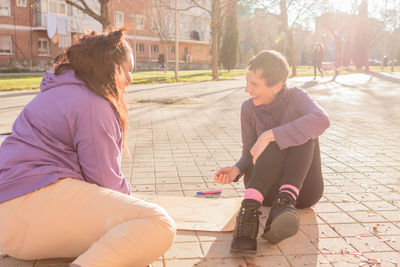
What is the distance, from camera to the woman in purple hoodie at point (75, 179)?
2.20 m

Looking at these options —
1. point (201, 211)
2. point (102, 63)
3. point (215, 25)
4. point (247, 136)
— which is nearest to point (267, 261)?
point (201, 211)

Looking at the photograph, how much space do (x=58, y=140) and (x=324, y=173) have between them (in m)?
3.41

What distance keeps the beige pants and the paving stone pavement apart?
1.17 feet

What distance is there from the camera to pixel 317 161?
3148 millimetres

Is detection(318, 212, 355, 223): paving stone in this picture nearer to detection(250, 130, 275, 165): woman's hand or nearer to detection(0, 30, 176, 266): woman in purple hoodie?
detection(250, 130, 275, 165): woman's hand

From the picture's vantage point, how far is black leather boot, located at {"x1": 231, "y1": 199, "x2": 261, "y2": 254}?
2.65 meters

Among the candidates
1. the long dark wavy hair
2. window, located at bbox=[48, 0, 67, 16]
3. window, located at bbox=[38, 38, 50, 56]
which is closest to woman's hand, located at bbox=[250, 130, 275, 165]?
the long dark wavy hair

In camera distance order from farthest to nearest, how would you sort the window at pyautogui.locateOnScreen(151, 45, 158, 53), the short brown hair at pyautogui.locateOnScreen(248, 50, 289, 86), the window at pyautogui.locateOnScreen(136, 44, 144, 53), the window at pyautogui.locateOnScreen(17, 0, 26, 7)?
the window at pyautogui.locateOnScreen(151, 45, 158, 53), the window at pyautogui.locateOnScreen(136, 44, 144, 53), the window at pyautogui.locateOnScreen(17, 0, 26, 7), the short brown hair at pyautogui.locateOnScreen(248, 50, 289, 86)

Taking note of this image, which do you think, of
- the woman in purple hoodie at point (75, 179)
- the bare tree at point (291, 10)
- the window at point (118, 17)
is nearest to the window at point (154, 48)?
the window at point (118, 17)

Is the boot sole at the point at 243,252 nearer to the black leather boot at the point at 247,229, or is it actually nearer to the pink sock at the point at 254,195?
the black leather boot at the point at 247,229

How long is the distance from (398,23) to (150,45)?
26107 millimetres

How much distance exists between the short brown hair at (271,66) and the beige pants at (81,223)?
130 centimetres

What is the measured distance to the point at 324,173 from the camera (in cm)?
487

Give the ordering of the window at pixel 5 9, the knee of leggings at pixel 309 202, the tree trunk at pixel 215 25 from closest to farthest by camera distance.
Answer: the knee of leggings at pixel 309 202 → the tree trunk at pixel 215 25 → the window at pixel 5 9
